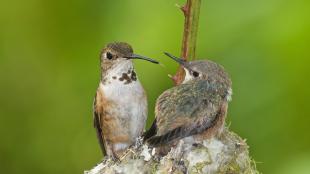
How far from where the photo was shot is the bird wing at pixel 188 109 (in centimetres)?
367

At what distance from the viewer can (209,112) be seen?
373cm

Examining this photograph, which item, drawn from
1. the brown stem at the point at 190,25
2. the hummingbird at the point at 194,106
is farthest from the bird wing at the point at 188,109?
the brown stem at the point at 190,25

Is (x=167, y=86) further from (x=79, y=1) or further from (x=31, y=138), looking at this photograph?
(x=31, y=138)

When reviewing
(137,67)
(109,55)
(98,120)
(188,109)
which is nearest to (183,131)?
(188,109)

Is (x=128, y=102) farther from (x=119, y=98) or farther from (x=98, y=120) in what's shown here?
(x=98, y=120)

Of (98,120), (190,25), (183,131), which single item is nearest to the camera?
(190,25)

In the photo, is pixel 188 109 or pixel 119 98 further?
pixel 119 98

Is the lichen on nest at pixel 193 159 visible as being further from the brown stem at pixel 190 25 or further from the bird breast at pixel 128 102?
the brown stem at pixel 190 25

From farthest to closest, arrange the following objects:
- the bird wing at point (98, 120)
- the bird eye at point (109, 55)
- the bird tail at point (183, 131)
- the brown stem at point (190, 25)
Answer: the bird wing at point (98, 120), the bird eye at point (109, 55), the bird tail at point (183, 131), the brown stem at point (190, 25)

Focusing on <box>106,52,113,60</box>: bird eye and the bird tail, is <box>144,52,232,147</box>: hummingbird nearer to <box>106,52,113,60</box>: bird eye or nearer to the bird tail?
the bird tail

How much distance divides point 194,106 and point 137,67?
0.89 metres

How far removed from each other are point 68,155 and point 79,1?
0.95 metres

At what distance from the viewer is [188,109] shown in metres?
3.74

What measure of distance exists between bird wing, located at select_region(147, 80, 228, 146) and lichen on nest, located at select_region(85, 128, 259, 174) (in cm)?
10
